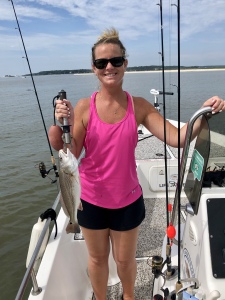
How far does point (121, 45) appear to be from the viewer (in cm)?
192

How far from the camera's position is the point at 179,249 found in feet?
5.62

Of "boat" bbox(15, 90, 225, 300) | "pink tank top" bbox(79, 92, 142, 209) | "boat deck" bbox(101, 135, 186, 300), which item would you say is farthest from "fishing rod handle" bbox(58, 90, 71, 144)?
"boat deck" bbox(101, 135, 186, 300)

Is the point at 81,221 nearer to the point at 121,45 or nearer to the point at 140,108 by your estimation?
the point at 140,108

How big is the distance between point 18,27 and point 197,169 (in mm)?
3490

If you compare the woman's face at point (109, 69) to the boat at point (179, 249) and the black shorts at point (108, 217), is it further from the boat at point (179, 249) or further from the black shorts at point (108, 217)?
the black shorts at point (108, 217)

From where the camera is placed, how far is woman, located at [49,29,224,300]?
1.86m

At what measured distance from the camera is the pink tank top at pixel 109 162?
187 centimetres

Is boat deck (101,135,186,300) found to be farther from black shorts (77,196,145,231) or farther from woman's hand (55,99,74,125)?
woman's hand (55,99,74,125)

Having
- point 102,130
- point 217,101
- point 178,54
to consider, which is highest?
point 178,54

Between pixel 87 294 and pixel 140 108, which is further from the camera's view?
pixel 87 294

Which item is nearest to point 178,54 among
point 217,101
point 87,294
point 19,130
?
point 217,101

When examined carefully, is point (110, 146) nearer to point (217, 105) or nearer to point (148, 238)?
point (217, 105)

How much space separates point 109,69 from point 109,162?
0.61 metres

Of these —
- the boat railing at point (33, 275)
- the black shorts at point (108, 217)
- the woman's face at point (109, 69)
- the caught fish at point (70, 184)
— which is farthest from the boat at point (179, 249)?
the woman's face at point (109, 69)
